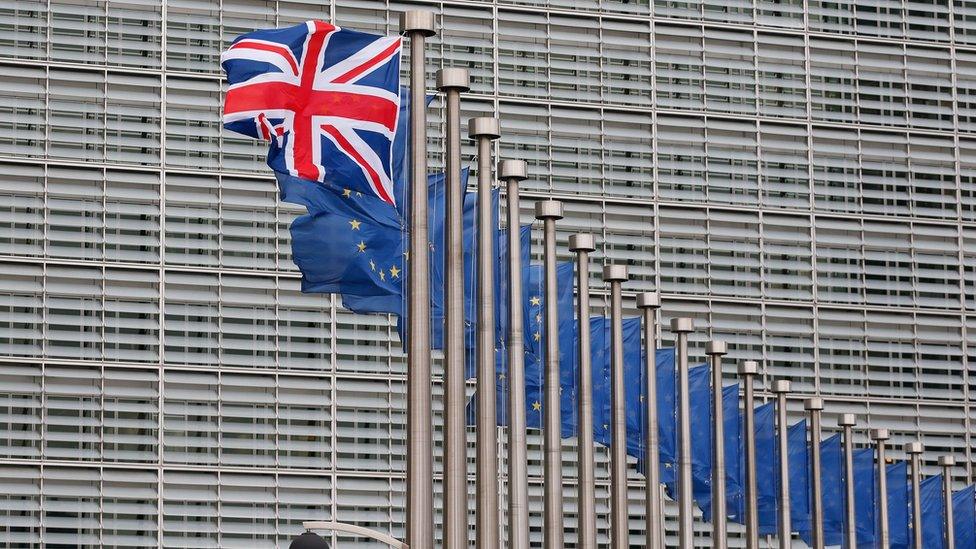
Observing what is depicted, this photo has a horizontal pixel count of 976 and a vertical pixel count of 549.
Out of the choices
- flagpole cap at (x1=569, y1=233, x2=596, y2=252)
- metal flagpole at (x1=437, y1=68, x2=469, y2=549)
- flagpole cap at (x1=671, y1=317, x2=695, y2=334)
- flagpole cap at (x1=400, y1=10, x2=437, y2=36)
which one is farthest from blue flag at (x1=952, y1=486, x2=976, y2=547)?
flagpole cap at (x1=400, y1=10, x2=437, y2=36)

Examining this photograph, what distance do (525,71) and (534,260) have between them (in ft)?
19.6

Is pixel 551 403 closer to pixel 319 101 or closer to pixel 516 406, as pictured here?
pixel 516 406

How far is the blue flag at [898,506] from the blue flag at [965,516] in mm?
1923

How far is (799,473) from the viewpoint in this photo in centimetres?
4884

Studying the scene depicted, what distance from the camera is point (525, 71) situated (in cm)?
6316

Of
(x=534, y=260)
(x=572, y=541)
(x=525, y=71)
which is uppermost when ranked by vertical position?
(x=525, y=71)

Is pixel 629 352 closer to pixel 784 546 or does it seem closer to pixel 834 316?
pixel 784 546

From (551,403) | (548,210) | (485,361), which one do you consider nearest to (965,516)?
(551,403)

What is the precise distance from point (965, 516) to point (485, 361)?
27.1 metres

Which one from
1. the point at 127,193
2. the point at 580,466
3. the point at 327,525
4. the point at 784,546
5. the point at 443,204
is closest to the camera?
the point at 327,525

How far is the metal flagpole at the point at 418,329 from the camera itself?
2653 cm

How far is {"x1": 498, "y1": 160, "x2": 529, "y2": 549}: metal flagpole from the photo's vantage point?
3375 cm

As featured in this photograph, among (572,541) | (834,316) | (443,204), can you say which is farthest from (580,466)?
(834,316)

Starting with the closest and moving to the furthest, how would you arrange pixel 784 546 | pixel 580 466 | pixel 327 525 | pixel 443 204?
pixel 327 525 < pixel 443 204 < pixel 580 466 < pixel 784 546
